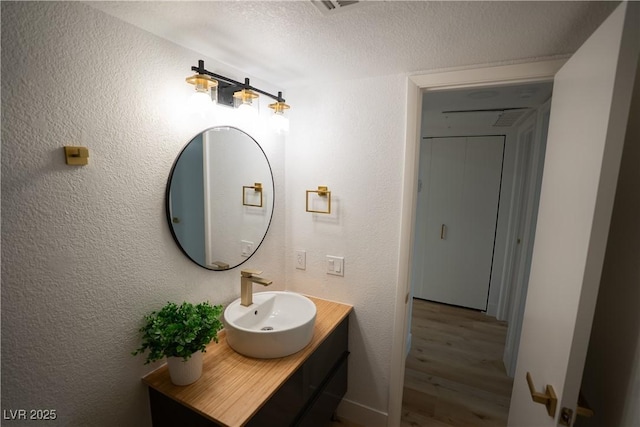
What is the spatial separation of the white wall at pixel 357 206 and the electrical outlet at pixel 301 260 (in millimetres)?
30

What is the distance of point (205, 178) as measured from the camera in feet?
4.30

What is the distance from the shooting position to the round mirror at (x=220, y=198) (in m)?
1.20

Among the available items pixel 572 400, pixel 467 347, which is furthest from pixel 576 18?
pixel 467 347

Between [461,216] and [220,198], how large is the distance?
2759 millimetres

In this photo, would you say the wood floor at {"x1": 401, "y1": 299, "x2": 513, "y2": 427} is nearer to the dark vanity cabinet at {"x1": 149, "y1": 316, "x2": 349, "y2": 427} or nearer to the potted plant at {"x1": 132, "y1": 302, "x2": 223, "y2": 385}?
the dark vanity cabinet at {"x1": 149, "y1": 316, "x2": 349, "y2": 427}

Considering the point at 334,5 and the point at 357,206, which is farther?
the point at 357,206

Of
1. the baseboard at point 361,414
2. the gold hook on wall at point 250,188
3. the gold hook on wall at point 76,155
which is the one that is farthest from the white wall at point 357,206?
the gold hook on wall at point 76,155

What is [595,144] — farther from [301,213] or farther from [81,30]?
[81,30]

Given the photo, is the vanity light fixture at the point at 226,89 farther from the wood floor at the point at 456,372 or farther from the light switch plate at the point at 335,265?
the wood floor at the point at 456,372

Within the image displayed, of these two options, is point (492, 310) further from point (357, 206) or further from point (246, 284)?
point (246, 284)

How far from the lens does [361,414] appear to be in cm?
176

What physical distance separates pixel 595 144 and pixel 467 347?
2.44 metres

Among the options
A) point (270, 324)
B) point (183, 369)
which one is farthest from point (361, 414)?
point (183, 369)

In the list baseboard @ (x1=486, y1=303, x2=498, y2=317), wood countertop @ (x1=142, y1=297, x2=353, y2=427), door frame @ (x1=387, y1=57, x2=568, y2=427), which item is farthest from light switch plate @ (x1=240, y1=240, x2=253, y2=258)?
baseboard @ (x1=486, y1=303, x2=498, y2=317)
